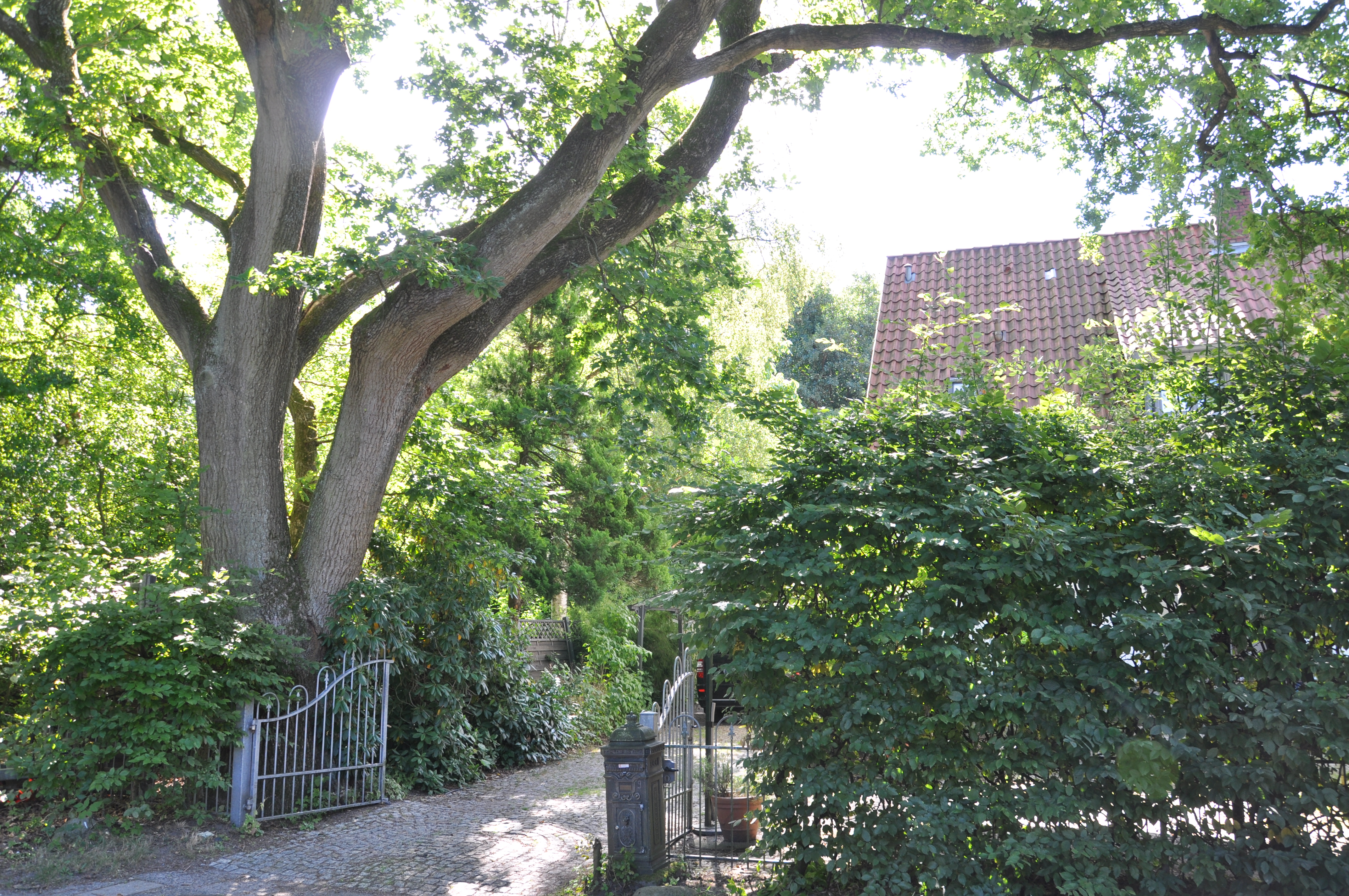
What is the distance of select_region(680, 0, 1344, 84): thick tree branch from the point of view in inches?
313

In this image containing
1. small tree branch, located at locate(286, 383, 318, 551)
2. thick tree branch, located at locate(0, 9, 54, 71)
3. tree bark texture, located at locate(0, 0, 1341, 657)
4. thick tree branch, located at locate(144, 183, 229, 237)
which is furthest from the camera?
small tree branch, located at locate(286, 383, 318, 551)

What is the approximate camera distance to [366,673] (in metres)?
9.53

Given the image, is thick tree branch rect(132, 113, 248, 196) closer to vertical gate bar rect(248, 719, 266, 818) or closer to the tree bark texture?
the tree bark texture

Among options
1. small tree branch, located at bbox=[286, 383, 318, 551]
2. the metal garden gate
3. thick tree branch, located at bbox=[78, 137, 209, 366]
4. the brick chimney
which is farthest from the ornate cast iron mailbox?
small tree branch, located at bbox=[286, 383, 318, 551]

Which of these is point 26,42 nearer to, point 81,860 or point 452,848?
point 81,860

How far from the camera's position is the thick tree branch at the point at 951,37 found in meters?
7.95

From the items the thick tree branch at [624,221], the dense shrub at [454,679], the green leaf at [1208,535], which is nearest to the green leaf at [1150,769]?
the green leaf at [1208,535]

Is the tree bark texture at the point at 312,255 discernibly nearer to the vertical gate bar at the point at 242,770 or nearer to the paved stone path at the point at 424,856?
the vertical gate bar at the point at 242,770

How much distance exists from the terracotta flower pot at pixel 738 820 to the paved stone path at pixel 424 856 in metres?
1.24

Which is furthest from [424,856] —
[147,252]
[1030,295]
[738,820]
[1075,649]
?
[1030,295]

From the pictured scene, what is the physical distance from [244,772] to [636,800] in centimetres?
417

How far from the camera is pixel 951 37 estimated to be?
320 inches

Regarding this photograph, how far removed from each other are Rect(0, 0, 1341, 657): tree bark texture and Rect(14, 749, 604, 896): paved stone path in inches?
85.8

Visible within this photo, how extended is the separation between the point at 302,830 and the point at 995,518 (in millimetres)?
6959
